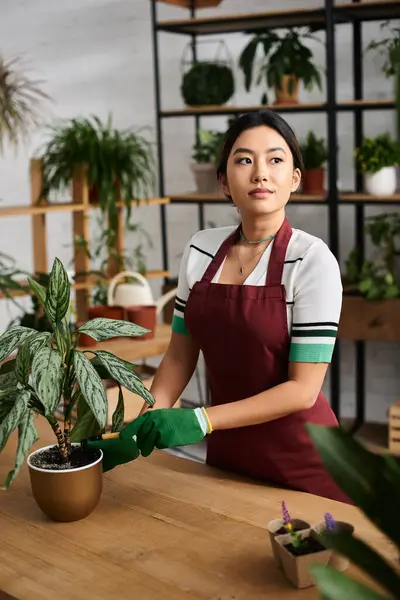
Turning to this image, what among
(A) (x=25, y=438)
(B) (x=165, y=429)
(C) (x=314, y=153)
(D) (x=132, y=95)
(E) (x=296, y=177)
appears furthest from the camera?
(D) (x=132, y=95)

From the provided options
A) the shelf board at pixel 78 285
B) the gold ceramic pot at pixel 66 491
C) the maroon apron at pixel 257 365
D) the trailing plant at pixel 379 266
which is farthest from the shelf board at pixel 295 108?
the gold ceramic pot at pixel 66 491

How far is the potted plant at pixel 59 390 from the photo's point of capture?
4.96 ft

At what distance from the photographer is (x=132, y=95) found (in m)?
5.41

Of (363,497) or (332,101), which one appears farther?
(332,101)

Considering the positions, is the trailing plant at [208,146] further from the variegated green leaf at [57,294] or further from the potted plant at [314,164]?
the variegated green leaf at [57,294]

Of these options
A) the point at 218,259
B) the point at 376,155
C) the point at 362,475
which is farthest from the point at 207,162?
the point at 362,475

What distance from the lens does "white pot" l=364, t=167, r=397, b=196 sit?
4.21 m

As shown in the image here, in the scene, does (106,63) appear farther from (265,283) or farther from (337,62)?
(265,283)

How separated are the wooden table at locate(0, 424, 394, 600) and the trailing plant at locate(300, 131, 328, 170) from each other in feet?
9.18

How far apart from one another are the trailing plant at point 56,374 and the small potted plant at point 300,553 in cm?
37

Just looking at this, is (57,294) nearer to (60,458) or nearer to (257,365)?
(60,458)

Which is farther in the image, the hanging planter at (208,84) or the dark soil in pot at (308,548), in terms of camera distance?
the hanging planter at (208,84)

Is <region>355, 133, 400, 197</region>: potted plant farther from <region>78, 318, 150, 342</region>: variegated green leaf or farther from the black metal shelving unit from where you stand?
<region>78, 318, 150, 342</region>: variegated green leaf

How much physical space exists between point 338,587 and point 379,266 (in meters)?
3.78
